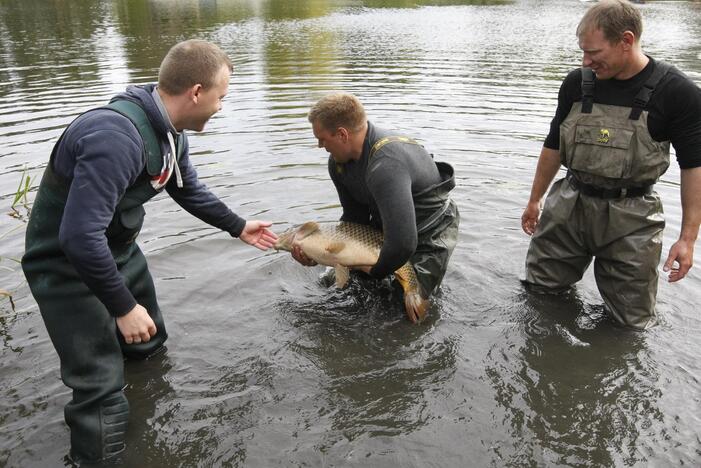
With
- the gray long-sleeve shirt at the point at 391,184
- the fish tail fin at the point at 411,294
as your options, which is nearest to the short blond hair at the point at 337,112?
the gray long-sleeve shirt at the point at 391,184

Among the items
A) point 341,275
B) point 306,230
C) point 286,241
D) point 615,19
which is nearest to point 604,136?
point 615,19

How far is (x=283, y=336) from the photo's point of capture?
491 cm

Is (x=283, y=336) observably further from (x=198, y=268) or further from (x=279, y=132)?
(x=279, y=132)

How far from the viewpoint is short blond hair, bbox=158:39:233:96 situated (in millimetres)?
3309

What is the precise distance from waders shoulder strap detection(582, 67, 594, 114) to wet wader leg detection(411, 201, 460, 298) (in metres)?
1.49

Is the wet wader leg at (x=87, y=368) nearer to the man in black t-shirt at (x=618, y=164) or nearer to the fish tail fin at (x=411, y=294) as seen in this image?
the fish tail fin at (x=411, y=294)

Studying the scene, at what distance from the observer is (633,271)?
469cm

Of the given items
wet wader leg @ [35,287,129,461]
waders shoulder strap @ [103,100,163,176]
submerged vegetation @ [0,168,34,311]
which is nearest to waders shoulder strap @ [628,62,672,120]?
waders shoulder strap @ [103,100,163,176]

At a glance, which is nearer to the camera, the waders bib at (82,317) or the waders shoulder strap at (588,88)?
the waders bib at (82,317)

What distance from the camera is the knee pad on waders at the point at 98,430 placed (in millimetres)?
3398

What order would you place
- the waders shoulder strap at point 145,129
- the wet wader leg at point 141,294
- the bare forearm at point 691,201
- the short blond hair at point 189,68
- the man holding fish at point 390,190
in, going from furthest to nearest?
the man holding fish at point 390,190
the bare forearm at point 691,201
the wet wader leg at point 141,294
the short blond hair at point 189,68
the waders shoulder strap at point 145,129

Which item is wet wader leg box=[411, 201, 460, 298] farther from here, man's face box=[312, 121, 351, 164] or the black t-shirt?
the black t-shirt

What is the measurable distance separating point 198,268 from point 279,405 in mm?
2512

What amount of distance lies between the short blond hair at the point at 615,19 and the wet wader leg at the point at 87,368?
374 cm
